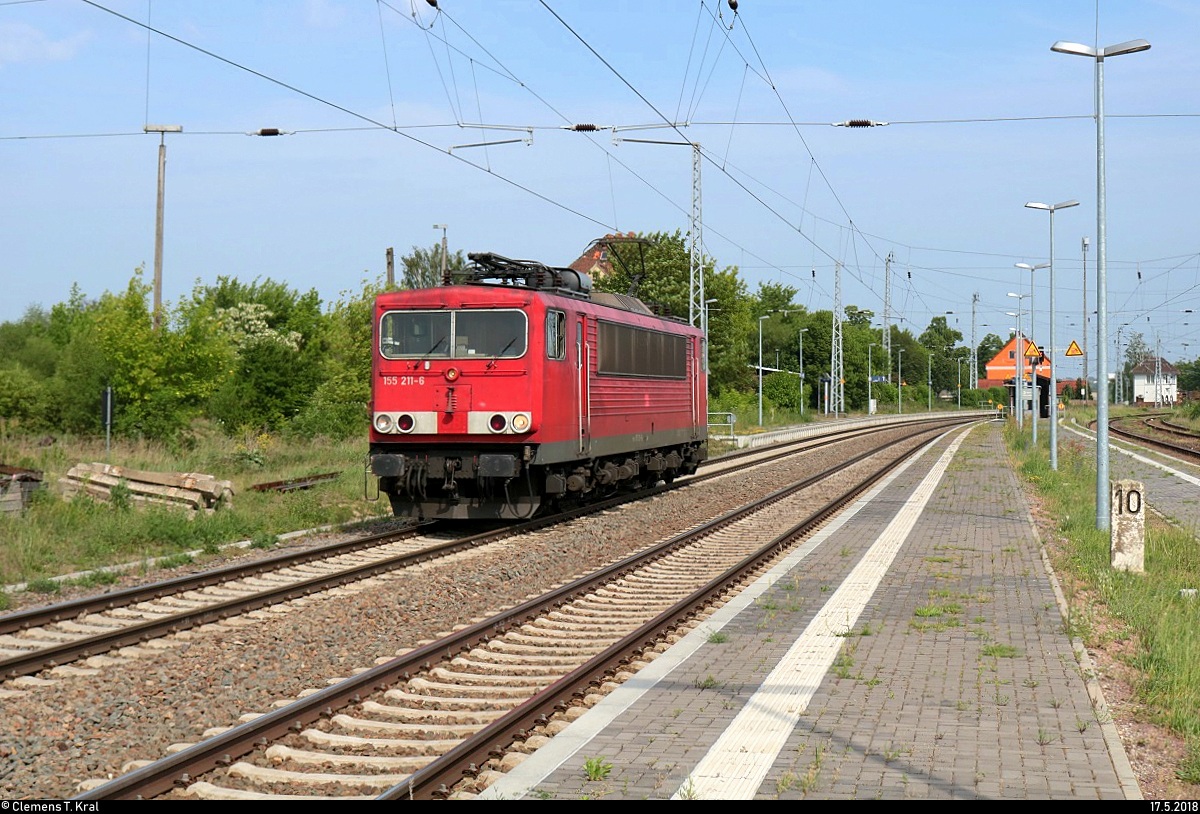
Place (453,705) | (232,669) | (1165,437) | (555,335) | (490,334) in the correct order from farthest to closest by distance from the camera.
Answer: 1. (1165,437)
2. (555,335)
3. (490,334)
4. (232,669)
5. (453,705)

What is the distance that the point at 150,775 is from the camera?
5973 millimetres

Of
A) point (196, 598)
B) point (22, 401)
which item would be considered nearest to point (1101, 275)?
point (196, 598)

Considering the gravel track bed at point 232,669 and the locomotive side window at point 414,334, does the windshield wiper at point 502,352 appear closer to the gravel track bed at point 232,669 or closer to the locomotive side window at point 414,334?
the locomotive side window at point 414,334

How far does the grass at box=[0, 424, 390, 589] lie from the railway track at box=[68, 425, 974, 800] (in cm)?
527

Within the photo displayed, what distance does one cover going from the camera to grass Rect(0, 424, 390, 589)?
13.7 m

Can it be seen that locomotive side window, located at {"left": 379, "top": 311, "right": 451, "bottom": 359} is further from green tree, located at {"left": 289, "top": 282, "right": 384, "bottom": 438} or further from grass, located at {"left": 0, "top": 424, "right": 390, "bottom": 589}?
green tree, located at {"left": 289, "top": 282, "right": 384, "bottom": 438}

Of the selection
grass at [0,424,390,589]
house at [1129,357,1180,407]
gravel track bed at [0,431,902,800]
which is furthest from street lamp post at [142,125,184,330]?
house at [1129,357,1180,407]

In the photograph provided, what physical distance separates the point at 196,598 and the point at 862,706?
697 cm

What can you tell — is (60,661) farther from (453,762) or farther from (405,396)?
(405,396)

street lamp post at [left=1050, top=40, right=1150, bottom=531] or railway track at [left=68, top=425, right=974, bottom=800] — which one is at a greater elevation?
street lamp post at [left=1050, top=40, right=1150, bottom=531]

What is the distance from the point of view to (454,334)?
56.9ft

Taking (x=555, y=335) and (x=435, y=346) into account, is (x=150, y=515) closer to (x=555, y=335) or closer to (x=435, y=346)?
(x=435, y=346)

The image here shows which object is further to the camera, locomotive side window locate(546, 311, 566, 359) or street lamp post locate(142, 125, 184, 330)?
street lamp post locate(142, 125, 184, 330)

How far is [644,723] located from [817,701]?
4.08 feet
